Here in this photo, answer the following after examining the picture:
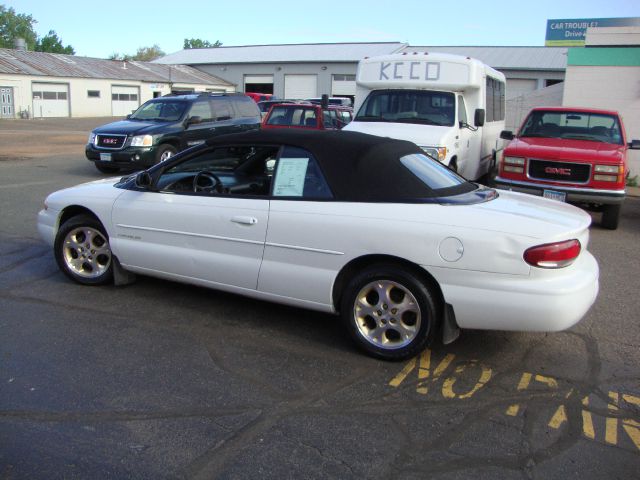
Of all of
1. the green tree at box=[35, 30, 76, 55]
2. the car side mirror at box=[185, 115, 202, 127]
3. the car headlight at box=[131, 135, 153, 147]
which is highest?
the green tree at box=[35, 30, 76, 55]

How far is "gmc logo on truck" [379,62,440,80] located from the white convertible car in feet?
19.5

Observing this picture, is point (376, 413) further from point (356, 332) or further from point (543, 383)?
point (543, 383)

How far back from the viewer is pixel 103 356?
4.22 meters

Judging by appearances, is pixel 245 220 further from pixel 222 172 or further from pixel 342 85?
pixel 342 85

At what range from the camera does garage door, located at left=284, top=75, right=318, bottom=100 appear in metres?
51.4

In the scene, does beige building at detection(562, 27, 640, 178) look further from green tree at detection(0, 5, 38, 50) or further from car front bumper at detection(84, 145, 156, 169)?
green tree at detection(0, 5, 38, 50)

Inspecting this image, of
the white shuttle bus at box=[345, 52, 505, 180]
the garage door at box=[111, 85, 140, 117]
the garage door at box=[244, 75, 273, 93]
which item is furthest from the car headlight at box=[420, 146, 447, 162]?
the garage door at box=[244, 75, 273, 93]

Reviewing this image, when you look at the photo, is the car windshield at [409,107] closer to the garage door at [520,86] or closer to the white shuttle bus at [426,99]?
the white shuttle bus at [426,99]

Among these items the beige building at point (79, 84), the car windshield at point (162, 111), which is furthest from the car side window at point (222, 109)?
the beige building at point (79, 84)

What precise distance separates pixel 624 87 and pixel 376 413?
1538cm

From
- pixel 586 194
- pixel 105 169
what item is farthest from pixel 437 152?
pixel 105 169

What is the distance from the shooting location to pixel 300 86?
5216 cm

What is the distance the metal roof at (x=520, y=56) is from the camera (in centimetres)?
4191

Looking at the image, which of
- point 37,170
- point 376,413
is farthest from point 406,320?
point 37,170
